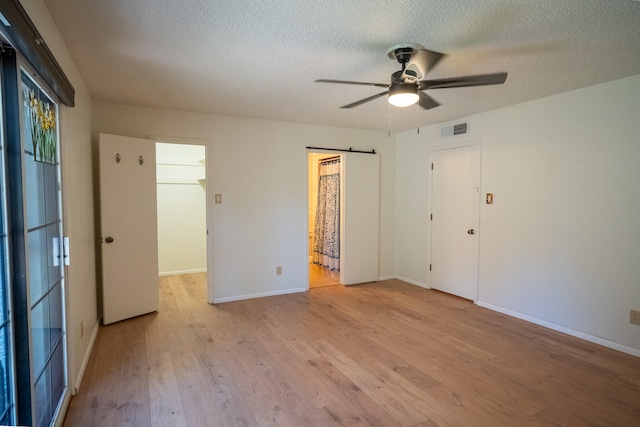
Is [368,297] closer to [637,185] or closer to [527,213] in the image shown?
[527,213]

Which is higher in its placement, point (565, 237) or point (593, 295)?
point (565, 237)

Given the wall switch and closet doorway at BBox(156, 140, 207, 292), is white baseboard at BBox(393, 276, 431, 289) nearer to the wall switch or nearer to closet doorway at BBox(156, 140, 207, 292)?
the wall switch

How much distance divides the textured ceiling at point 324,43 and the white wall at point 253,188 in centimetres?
62

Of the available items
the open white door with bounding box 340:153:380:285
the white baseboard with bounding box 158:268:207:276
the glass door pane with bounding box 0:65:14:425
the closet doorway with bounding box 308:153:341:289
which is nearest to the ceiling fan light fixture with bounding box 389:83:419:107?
the glass door pane with bounding box 0:65:14:425

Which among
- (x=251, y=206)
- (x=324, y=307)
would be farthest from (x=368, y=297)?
(x=251, y=206)

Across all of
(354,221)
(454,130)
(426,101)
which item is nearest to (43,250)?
(426,101)

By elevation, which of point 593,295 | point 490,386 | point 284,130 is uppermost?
point 284,130

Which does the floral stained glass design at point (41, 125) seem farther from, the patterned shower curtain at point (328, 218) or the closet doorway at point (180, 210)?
the patterned shower curtain at point (328, 218)

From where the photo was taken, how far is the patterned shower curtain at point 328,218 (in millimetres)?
5781

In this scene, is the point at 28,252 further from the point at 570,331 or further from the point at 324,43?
the point at 570,331

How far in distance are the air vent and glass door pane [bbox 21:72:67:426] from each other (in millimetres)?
4240

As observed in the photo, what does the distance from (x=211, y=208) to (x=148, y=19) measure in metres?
2.51

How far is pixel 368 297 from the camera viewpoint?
4617 mm

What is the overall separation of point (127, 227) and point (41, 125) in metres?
2.01
